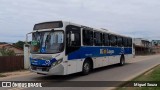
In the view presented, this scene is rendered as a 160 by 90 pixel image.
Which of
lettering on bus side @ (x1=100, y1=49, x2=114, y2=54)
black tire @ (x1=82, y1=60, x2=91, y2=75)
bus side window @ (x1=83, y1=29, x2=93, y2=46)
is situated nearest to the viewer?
black tire @ (x1=82, y1=60, x2=91, y2=75)

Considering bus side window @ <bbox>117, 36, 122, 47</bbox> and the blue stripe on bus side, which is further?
bus side window @ <bbox>117, 36, 122, 47</bbox>

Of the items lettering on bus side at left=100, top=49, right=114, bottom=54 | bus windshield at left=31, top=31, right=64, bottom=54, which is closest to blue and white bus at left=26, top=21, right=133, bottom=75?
bus windshield at left=31, top=31, right=64, bottom=54

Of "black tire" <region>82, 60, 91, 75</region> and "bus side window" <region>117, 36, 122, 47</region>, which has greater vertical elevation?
"bus side window" <region>117, 36, 122, 47</region>

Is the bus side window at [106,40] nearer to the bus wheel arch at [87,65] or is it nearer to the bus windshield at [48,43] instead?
the bus wheel arch at [87,65]

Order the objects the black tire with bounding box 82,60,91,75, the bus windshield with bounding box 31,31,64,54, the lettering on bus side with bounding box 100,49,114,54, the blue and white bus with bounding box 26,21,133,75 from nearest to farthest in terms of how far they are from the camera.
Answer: the blue and white bus with bounding box 26,21,133,75
the bus windshield with bounding box 31,31,64,54
the black tire with bounding box 82,60,91,75
the lettering on bus side with bounding box 100,49,114,54

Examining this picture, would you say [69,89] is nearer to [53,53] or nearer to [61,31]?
[53,53]

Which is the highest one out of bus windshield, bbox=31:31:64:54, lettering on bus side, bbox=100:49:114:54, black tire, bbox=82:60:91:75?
bus windshield, bbox=31:31:64:54

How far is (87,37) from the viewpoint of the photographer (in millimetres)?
17328

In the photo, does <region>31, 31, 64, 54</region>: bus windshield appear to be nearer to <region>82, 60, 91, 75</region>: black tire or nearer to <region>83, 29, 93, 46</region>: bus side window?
<region>83, 29, 93, 46</region>: bus side window

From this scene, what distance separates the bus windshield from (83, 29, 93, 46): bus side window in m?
2.77

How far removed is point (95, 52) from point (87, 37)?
1596 mm

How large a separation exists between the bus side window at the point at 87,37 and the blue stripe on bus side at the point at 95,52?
12.1 inches

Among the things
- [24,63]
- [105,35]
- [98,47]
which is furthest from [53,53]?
Result: [24,63]

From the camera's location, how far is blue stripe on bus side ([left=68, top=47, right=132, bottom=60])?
51.2 feet
